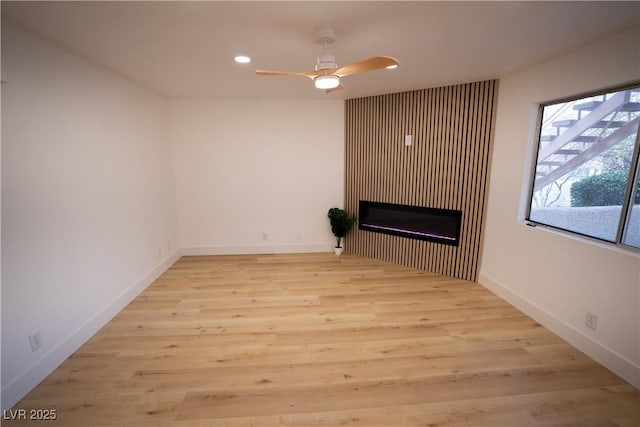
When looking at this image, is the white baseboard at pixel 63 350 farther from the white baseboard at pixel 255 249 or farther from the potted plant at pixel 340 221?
the potted plant at pixel 340 221

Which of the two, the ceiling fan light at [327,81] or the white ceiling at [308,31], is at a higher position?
the white ceiling at [308,31]

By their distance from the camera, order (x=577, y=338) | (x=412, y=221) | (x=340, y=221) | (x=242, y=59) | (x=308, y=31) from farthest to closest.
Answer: (x=340, y=221)
(x=412, y=221)
(x=242, y=59)
(x=577, y=338)
(x=308, y=31)

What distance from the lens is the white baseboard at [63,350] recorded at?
197 centimetres

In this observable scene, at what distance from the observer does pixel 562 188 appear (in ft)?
9.32

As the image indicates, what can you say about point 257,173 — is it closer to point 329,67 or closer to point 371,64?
point 329,67

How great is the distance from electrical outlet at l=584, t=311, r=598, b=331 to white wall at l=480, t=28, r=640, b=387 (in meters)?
0.03

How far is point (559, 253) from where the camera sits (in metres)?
2.72

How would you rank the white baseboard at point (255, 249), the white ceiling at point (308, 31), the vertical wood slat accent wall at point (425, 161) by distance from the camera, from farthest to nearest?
the white baseboard at point (255, 249) < the vertical wood slat accent wall at point (425, 161) < the white ceiling at point (308, 31)

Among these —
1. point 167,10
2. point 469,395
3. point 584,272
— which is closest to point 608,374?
point 584,272

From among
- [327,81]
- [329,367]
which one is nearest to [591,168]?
[327,81]

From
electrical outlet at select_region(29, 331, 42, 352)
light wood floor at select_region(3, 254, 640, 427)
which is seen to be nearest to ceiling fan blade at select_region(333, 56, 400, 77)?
light wood floor at select_region(3, 254, 640, 427)

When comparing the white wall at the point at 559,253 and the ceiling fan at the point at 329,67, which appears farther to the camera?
the white wall at the point at 559,253

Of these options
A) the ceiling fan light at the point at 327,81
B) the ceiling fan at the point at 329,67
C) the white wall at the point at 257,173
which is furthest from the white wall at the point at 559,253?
the white wall at the point at 257,173

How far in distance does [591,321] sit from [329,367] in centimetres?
226
